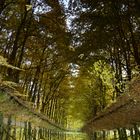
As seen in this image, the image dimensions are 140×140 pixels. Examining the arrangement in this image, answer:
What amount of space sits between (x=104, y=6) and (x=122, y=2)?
155 cm

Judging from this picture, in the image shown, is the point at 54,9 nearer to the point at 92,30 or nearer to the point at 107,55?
the point at 92,30

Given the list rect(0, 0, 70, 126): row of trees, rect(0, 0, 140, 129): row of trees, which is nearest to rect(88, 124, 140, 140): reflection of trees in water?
rect(0, 0, 140, 129): row of trees

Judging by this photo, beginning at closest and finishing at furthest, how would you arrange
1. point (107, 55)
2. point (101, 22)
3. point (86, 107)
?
1. point (101, 22)
2. point (107, 55)
3. point (86, 107)

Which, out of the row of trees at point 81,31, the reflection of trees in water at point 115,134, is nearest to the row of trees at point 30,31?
the row of trees at point 81,31

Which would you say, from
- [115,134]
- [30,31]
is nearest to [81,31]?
[30,31]

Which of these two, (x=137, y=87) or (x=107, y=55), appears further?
(x=107, y=55)

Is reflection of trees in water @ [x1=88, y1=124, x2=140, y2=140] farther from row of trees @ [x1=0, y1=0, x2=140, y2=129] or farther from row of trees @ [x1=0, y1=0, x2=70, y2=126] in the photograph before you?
row of trees @ [x1=0, y1=0, x2=70, y2=126]

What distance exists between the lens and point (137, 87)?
9664 mm

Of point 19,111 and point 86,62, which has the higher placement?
point 86,62

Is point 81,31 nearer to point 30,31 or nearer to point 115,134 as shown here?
point 30,31

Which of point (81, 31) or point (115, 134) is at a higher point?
point (81, 31)

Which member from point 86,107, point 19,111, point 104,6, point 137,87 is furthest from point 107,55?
point 86,107

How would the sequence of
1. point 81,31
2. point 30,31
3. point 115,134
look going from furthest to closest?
point 115,134, point 30,31, point 81,31

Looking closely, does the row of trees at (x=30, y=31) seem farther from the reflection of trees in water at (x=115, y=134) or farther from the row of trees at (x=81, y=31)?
the reflection of trees in water at (x=115, y=134)
